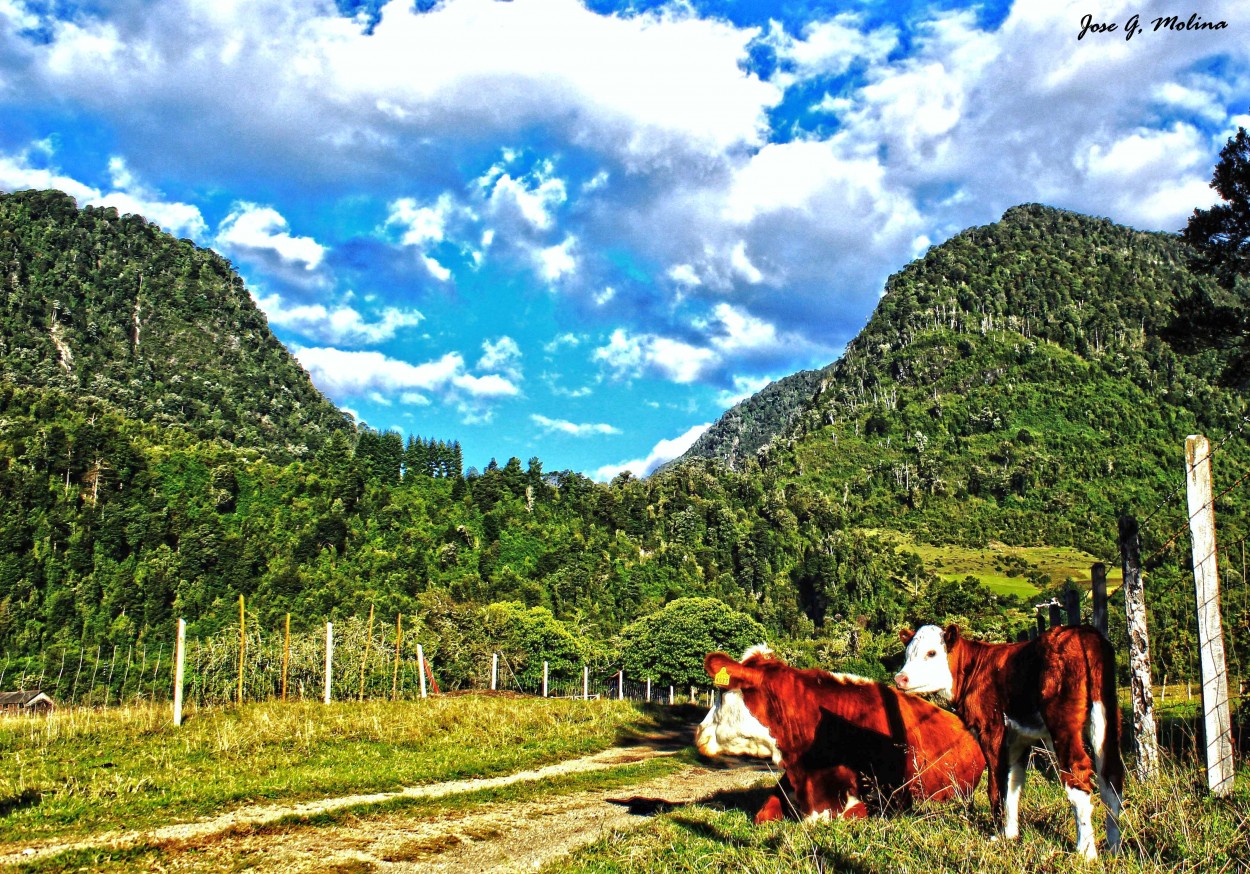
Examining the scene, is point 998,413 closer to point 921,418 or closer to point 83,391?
point 921,418

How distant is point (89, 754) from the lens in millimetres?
10797

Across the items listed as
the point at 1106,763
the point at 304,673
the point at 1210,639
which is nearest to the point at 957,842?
the point at 1106,763

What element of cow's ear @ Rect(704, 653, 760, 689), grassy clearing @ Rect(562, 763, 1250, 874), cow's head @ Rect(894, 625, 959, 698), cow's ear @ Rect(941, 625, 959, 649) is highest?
cow's ear @ Rect(941, 625, 959, 649)

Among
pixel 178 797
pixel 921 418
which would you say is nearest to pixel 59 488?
pixel 178 797

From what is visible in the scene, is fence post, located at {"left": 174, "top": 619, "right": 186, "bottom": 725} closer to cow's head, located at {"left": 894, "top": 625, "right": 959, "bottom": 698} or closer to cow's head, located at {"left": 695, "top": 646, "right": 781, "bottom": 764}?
cow's head, located at {"left": 695, "top": 646, "right": 781, "bottom": 764}

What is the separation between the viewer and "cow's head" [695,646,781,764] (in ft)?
21.3

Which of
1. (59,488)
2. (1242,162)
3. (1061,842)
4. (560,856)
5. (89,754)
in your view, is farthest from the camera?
(59,488)

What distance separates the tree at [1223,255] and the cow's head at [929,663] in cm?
1064

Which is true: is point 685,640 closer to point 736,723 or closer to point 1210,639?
point 736,723

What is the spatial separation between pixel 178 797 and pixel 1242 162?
18604mm

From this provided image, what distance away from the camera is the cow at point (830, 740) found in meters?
6.39

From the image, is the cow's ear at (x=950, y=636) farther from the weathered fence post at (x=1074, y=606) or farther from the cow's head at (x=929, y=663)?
the weathered fence post at (x=1074, y=606)

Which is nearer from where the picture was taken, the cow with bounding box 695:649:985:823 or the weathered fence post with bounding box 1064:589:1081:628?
the cow with bounding box 695:649:985:823

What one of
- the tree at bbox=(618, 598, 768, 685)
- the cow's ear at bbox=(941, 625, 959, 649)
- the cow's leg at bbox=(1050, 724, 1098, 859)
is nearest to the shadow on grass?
the cow's ear at bbox=(941, 625, 959, 649)
